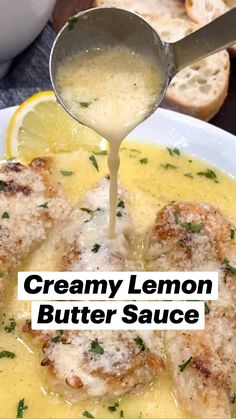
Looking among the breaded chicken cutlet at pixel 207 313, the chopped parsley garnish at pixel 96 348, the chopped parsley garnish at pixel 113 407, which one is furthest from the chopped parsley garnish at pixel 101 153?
the chopped parsley garnish at pixel 113 407

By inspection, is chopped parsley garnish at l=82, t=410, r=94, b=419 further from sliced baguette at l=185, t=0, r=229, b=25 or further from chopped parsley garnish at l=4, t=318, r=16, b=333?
sliced baguette at l=185, t=0, r=229, b=25

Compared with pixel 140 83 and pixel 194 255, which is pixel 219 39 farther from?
pixel 194 255

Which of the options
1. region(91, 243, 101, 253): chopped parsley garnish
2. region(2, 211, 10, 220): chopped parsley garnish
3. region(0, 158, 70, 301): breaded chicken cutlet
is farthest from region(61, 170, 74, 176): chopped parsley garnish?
region(91, 243, 101, 253): chopped parsley garnish

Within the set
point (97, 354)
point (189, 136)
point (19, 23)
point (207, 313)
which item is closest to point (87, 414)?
point (97, 354)

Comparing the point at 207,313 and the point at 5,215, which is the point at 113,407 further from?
the point at 5,215

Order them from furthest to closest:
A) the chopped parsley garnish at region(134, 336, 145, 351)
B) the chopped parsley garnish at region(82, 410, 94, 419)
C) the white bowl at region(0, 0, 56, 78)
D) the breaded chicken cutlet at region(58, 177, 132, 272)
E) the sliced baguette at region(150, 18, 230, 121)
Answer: the sliced baguette at region(150, 18, 230, 121), the white bowl at region(0, 0, 56, 78), the breaded chicken cutlet at region(58, 177, 132, 272), the chopped parsley garnish at region(134, 336, 145, 351), the chopped parsley garnish at region(82, 410, 94, 419)
